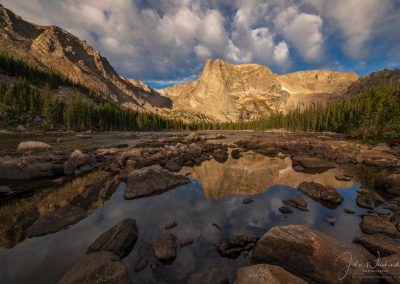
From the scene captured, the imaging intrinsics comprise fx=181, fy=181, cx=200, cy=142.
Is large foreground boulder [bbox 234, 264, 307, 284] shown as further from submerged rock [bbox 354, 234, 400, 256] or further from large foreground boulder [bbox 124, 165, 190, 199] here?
large foreground boulder [bbox 124, 165, 190, 199]

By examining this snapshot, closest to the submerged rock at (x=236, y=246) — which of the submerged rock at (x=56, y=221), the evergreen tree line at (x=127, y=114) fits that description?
the submerged rock at (x=56, y=221)

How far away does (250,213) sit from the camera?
9.13 meters

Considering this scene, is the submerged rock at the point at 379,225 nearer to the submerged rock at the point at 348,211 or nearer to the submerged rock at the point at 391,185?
the submerged rock at the point at 348,211

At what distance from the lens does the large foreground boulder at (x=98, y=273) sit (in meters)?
4.31

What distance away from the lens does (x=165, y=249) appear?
6.10 meters

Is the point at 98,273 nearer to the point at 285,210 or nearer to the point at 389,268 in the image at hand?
the point at 389,268

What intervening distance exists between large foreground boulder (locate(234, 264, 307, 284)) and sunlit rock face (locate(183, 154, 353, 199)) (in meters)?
6.96

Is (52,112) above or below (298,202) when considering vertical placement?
above

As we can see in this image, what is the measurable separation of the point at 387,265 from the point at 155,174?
1154 cm

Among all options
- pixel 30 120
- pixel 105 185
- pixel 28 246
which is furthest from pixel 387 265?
pixel 30 120

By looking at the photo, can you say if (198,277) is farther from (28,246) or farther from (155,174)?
(155,174)

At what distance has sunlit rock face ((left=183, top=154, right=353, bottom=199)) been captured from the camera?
1276 centimetres

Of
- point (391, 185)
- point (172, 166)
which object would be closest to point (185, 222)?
point (172, 166)
